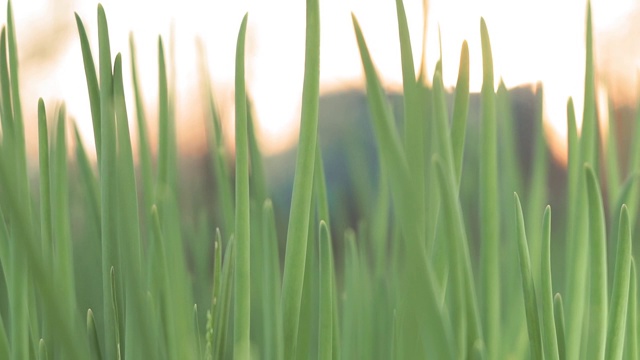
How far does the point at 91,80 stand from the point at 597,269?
14 centimetres

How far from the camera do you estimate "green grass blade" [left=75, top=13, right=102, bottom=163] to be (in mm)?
177

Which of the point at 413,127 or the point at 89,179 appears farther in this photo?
the point at 89,179

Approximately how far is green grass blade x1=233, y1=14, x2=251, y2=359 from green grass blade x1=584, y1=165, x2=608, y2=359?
0.09 meters

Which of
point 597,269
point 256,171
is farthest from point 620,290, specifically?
point 256,171

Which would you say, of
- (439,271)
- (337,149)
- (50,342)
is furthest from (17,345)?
(337,149)

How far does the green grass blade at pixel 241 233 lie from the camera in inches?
6.2

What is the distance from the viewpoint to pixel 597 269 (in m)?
0.19

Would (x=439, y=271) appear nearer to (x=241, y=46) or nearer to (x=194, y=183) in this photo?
(x=241, y=46)

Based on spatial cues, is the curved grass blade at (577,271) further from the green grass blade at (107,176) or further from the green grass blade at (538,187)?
the green grass blade at (107,176)

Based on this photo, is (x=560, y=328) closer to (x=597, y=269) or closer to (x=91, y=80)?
(x=597, y=269)

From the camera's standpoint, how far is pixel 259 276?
234mm

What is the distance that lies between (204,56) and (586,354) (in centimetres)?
17

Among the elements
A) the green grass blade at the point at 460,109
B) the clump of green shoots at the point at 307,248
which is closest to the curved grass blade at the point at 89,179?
the clump of green shoots at the point at 307,248

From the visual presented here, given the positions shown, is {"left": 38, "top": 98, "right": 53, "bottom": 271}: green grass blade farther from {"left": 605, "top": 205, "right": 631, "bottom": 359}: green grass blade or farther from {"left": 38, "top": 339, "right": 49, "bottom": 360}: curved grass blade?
{"left": 605, "top": 205, "right": 631, "bottom": 359}: green grass blade
